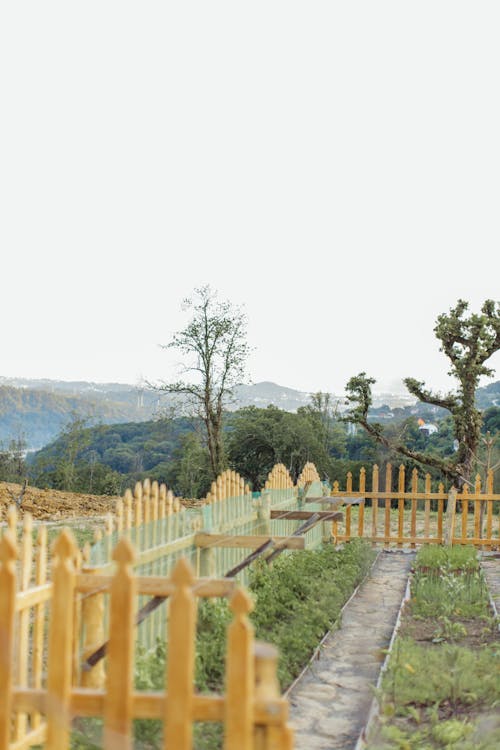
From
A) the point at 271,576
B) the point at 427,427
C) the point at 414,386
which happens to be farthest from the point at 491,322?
the point at 427,427

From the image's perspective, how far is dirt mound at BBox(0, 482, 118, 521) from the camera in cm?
1797

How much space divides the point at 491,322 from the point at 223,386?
12.4m

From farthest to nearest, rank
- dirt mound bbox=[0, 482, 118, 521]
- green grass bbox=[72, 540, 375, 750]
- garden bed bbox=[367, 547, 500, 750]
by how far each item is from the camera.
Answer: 1. dirt mound bbox=[0, 482, 118, 521]
2. garden bed bbox=[367, 547, 500, 750]
3. green grass bbox=[72, 540, 375, 750]

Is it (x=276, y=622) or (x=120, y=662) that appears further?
(x=276, y=622)

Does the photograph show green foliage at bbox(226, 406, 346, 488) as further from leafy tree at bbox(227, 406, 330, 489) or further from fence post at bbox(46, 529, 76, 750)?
fence post at bbox(46, 529, 76, 750)

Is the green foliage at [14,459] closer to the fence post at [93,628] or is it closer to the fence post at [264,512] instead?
the fence post at [264,512]

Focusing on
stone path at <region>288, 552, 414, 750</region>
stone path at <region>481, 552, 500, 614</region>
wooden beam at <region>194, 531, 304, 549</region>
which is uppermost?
wooden beam at <region>194, 531, 304, 549</region>

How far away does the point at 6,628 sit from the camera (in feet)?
11.1

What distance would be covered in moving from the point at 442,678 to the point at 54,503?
14.2 metres

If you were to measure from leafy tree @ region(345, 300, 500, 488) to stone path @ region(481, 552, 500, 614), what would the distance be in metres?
6.61

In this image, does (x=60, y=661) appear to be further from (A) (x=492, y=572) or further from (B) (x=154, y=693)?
(A) (x=492, y=572)

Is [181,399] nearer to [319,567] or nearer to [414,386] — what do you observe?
[414,386]

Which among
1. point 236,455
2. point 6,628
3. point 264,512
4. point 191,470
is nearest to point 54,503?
point 264,512

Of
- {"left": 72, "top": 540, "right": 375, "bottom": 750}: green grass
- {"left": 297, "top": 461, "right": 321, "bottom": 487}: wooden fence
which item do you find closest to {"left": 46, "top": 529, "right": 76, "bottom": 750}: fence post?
A: {"left": 72, "top": 540, "right": 375, "bottom": 750}: green grass
